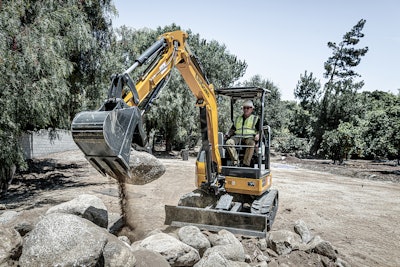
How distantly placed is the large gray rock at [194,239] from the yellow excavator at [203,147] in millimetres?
976

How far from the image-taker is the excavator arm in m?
3.10

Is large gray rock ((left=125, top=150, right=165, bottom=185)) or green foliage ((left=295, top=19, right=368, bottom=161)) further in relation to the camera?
green foliage ((left=295, top=19, right=368, bottom=161))

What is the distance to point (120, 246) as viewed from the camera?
3.25m

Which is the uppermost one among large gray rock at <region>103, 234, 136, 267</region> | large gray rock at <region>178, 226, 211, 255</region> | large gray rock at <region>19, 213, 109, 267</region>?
large gray rock at <region>19, 213, 109, 267</region>

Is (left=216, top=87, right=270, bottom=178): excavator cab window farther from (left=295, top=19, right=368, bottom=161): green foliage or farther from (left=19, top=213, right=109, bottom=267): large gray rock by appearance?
(left=295, top=19, right=368, bottom=161): green foliage

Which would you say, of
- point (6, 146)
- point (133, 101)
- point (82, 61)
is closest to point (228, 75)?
point (82, 61)

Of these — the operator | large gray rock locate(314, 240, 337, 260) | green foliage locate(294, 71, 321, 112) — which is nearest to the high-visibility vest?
the operator

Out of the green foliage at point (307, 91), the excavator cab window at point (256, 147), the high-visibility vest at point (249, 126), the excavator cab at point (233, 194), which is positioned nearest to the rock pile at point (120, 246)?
the excavator cab at point (233, 194)

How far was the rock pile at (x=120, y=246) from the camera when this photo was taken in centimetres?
290

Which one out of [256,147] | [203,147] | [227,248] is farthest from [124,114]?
[256,147]

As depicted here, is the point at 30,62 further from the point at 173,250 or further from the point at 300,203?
the point at 300,203

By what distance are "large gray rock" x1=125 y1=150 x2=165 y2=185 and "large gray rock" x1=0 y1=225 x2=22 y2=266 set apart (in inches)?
192

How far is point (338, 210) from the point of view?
26.7 feet

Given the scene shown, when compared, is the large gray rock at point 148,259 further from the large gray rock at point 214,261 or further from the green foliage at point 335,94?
the green foliage at point 335,94
